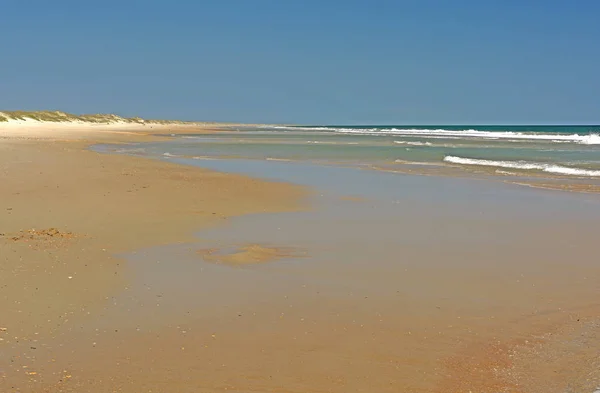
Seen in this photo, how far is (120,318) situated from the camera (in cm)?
556

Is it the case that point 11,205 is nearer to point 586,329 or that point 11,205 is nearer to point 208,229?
point 208,229

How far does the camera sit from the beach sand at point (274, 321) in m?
4.41

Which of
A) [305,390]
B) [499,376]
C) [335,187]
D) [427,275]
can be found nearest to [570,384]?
[499,376]

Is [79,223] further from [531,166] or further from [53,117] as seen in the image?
[53,117]

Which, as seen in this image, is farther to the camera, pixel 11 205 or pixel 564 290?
pixel 11 205

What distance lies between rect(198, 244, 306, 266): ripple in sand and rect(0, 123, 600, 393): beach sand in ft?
0.17

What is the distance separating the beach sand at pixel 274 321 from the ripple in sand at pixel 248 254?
0.17ft

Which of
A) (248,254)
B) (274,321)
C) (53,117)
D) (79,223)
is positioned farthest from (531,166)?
(53,117)

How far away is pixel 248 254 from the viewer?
324 inches

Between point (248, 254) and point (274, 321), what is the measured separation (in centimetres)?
270

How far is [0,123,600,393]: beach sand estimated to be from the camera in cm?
441

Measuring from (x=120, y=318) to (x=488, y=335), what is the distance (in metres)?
3.28

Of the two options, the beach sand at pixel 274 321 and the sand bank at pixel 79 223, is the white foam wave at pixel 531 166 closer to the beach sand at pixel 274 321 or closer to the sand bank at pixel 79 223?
the sand bank at pixel 79 223

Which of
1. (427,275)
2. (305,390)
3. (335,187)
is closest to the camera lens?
(305,390)
